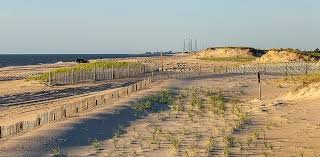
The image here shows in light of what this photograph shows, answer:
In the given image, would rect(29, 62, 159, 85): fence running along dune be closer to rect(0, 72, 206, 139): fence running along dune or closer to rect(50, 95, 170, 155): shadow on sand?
rect(0, 72, 206, 139): fence running along dune

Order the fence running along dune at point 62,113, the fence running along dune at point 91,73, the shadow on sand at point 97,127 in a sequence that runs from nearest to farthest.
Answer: the shadow on sand at point 97,127 < the fence running along dune at point 62,113 < the fence running along dune at point 91,73

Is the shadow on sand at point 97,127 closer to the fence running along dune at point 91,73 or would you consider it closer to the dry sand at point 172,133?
the dry sand at point 172,133

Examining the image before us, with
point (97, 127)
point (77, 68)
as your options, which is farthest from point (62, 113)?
point (77, 68)

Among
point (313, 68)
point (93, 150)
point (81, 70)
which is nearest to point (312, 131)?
point (93, 150)

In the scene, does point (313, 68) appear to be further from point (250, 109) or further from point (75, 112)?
point (75, 112)

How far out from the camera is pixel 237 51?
340 feet

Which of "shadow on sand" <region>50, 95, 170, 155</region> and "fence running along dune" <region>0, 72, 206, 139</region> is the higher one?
"fence running along dune" <region>0, 72, 206, 139</region>

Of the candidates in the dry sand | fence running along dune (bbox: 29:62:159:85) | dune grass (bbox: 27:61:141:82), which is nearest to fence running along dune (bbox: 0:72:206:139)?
the dry sand

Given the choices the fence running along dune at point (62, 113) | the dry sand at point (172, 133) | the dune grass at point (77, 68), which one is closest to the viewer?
the dry sand at point (172, 133)

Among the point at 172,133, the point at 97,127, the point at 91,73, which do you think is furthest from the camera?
the point at 91,73

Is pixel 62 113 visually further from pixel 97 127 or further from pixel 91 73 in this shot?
pixel 91 73

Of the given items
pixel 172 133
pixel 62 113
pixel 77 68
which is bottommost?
pixel 172 133

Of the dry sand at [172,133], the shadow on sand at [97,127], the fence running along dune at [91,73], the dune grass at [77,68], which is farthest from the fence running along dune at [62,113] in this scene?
the dune grass at [77,68]

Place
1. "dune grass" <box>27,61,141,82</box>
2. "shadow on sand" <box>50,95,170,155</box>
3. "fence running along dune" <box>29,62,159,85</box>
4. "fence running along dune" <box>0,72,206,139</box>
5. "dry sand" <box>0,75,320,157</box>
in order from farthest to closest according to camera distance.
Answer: "dune grass" <box>27,61,141,82</box>, "fence running along dune" <box>29,62,159,85</box>, "fence running along dune" <box>0,72,206,139</box>, "shadow on sand" <box>50,95,170,155</box>, "dry sand" <box>0,75,320,157</box>
